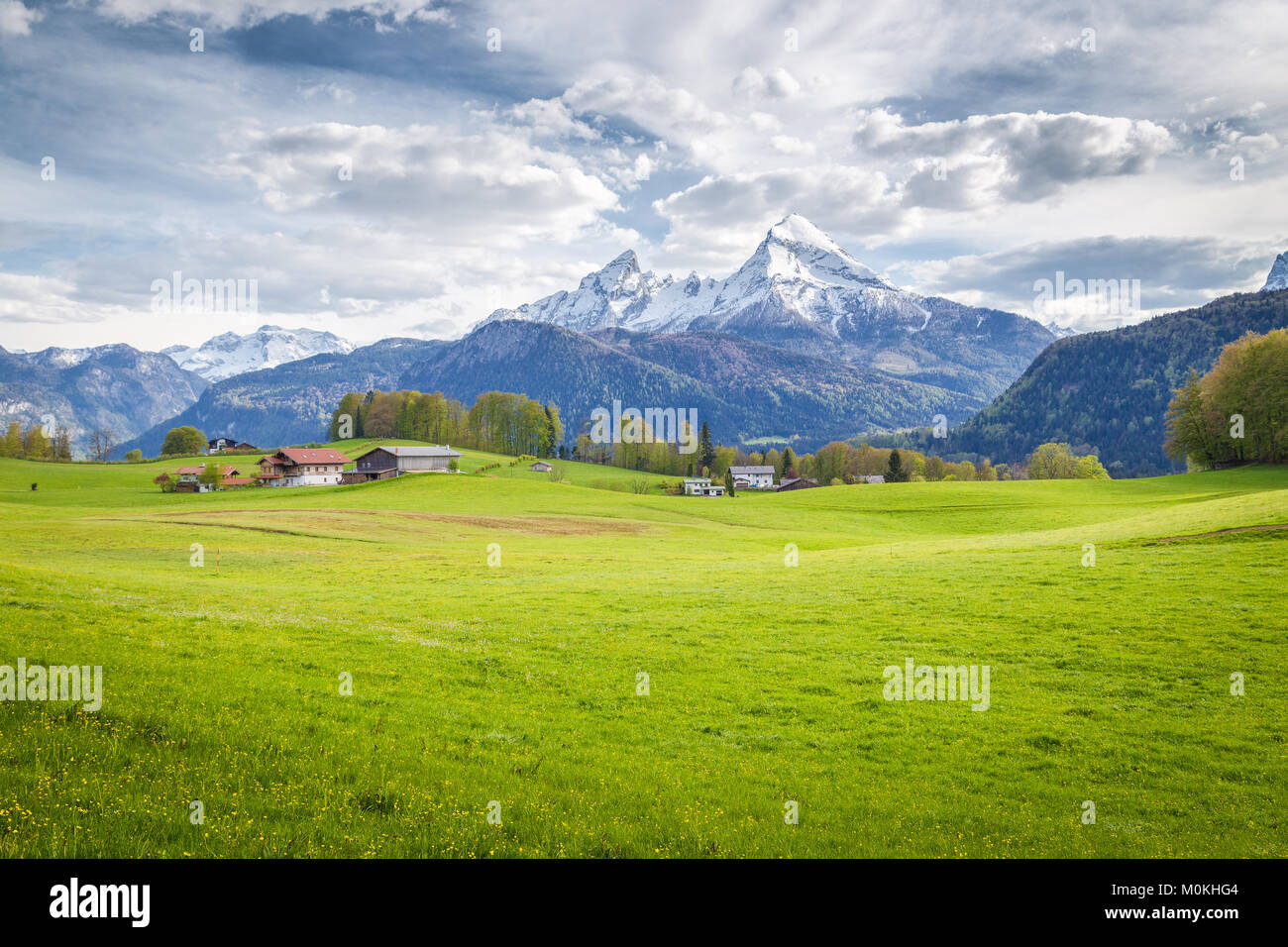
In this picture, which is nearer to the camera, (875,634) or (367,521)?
(875,634)

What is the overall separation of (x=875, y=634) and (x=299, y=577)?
101 ft

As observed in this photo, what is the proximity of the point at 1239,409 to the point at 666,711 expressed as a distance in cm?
12342

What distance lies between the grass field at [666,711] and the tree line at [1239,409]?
83.3 meters

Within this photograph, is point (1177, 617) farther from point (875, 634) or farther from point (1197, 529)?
point (1197, 529)

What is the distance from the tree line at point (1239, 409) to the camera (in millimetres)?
97062

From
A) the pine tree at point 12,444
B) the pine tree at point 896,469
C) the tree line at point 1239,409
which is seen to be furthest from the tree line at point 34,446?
the tree line at point 1239,409

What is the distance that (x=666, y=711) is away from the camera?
17.2 meters

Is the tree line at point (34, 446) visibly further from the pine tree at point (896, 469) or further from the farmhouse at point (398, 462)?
the pine tree at point (896, 469)

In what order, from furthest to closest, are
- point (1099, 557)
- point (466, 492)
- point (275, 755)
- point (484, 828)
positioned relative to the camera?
point (466, 492)
point (1099, 557)
point (275, 755)
point (484, 828)

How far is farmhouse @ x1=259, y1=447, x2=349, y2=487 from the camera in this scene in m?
153

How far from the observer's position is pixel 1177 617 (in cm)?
2212

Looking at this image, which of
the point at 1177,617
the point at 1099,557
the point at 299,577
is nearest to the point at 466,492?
the point at 299,577
